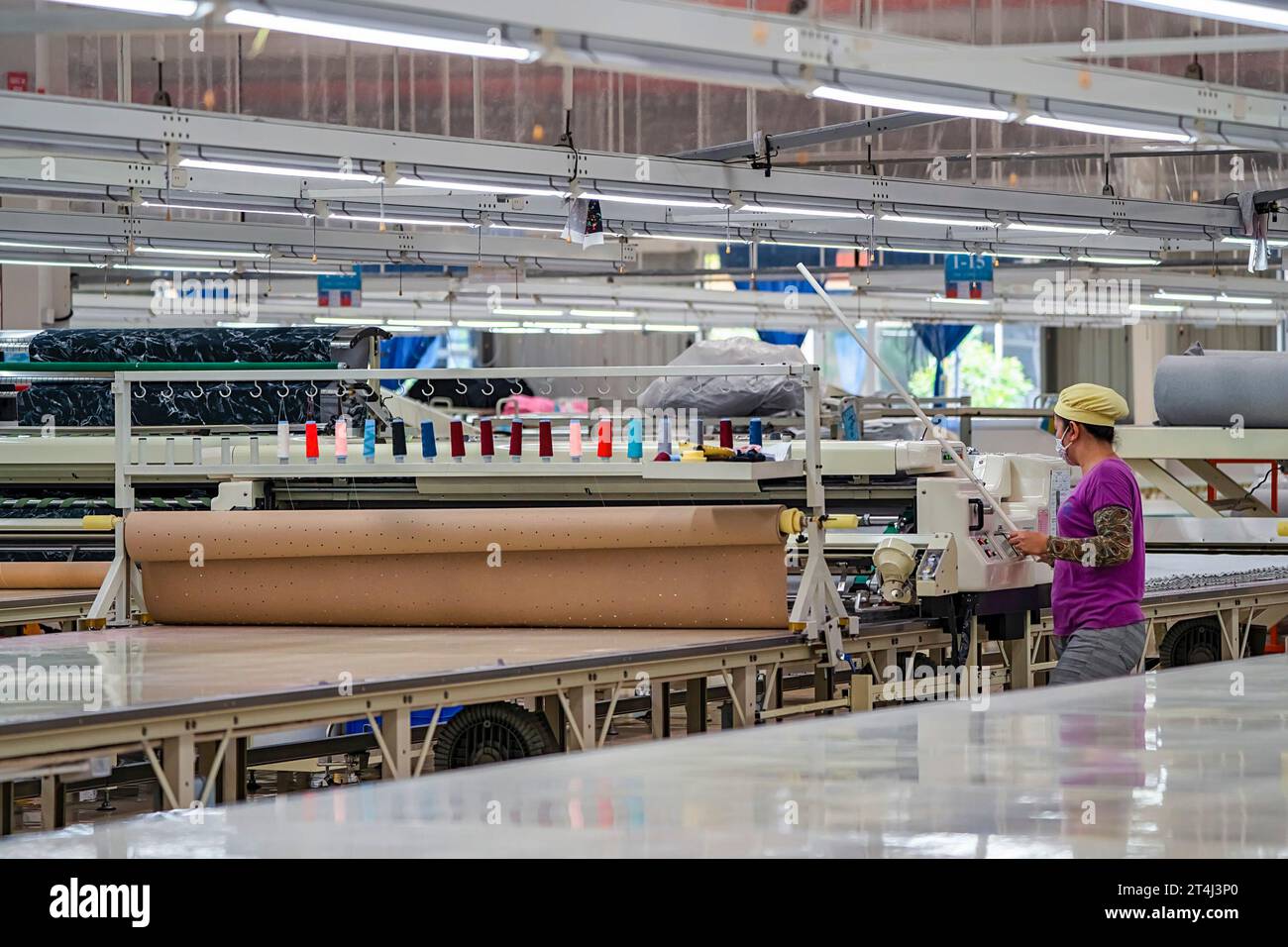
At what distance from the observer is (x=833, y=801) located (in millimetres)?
2695

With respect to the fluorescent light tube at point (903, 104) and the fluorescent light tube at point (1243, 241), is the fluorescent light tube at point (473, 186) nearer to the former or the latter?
the fluorescent light tube at point (903, 104)

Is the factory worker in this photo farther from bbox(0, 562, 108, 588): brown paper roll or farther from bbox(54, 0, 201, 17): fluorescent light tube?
bbox(0, 562, 108, 588): brown paper roll

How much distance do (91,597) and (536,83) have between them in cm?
446

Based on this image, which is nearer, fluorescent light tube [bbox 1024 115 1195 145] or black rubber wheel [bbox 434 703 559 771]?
black rubber wheel [bbox 434 703 559 771]

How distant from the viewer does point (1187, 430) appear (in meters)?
9.14

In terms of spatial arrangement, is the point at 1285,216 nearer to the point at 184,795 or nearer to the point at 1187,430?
the point at 1187,430

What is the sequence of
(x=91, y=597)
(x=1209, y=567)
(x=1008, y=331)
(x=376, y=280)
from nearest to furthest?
(x=91, y=597) → (x=1209, y=567) → (x=376, y=280) → (x=1008, y=331)

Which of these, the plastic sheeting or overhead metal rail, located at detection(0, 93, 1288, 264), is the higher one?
overhead metal rail, located at detection(0, 93, 1288, 264)

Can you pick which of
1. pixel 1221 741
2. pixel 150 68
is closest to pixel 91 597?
pixel 150 68

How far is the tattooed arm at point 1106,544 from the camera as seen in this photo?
4.49 metres

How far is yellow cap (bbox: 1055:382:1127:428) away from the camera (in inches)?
180

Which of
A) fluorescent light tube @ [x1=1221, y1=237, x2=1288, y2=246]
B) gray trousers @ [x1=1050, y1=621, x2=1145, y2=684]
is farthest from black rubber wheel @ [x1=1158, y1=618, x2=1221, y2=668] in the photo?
fluorescent light tube @ [x1=1221, y1=237, x2=1288, y2=246]

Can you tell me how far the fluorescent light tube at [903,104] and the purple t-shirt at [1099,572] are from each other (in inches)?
101

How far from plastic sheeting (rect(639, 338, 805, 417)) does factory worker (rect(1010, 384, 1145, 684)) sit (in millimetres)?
3576
